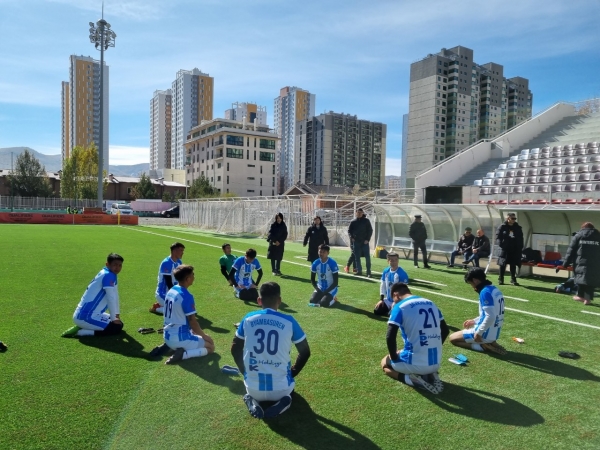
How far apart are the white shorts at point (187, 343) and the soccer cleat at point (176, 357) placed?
0.19ft

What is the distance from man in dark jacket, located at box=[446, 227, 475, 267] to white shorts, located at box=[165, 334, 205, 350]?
11498 millimetres

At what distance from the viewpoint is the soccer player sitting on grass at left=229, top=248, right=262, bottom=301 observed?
9.49 meters

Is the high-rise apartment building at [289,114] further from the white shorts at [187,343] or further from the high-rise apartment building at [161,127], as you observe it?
the white shorts at [187,343]

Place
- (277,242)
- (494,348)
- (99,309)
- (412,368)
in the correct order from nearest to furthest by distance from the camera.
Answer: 1. (412,368)
2. (494,348)
3. (99,309)
4. (277,242)

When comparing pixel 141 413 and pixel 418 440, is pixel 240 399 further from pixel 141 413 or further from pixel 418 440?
pixel 418 440

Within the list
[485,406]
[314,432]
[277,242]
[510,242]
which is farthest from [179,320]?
[510,242]

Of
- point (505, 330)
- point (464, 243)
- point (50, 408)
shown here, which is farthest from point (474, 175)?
point (50, 408)

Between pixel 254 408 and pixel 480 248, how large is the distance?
39.7ft

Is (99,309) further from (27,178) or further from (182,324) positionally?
(27,178)

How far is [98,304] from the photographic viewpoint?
6.63 metres

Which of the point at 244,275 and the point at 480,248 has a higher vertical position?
the point at 480,248

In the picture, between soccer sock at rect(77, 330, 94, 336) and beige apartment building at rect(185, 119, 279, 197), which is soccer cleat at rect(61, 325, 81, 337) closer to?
soccer sock at rect(77, 330, 94, 336)

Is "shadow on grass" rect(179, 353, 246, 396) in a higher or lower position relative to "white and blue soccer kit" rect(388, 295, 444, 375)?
lower

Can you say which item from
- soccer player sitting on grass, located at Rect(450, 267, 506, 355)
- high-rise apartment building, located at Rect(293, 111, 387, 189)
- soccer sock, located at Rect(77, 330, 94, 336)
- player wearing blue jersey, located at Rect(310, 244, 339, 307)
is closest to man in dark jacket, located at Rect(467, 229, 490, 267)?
player wearing blue jersey, located at Rect(310, 244, 339, 307)
